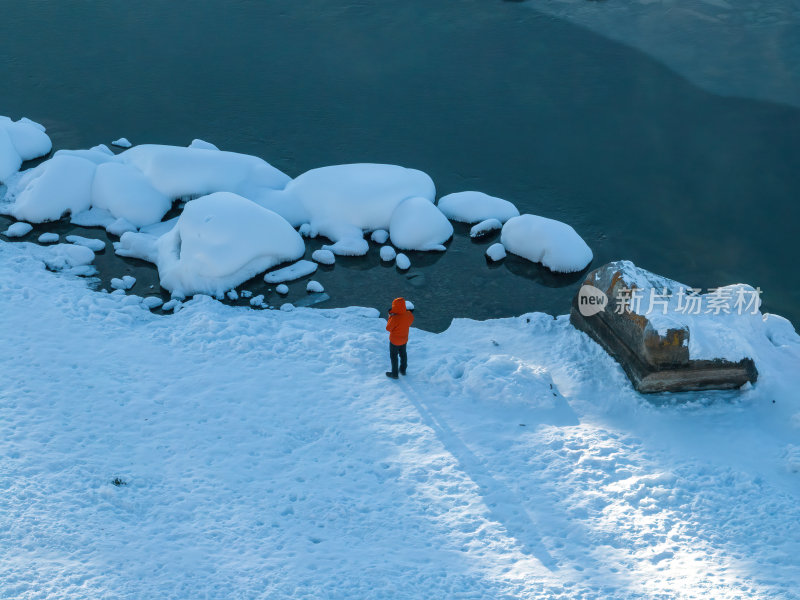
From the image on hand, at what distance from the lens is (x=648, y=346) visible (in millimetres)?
10008

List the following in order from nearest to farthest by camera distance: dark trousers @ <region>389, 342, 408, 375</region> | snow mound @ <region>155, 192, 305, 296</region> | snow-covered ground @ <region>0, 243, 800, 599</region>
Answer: snow-covered ground @ <region>0, 243, 800, 599</region> → dark trousers @ <region>389, 342, 408, 375</region> → snow mound @ <region>155, 192, 305, 296</region>

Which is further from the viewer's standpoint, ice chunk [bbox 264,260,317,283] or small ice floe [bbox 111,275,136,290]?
ice chunk [bbox 264,260,317,283]

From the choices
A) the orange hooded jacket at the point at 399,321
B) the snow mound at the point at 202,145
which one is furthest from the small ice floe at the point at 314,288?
the snow mound at the point at 202,145

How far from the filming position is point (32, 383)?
9898 millimetres

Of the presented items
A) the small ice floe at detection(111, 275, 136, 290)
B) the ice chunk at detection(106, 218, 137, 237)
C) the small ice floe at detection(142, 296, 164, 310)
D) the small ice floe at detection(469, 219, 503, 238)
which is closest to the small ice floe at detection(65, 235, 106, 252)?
the ice chunk at detection(106, 218, 137, 237)

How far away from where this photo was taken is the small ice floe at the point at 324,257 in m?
13.2

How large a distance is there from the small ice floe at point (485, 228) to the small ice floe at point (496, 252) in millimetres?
498

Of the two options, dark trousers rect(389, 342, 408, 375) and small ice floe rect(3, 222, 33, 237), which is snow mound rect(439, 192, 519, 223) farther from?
→ small ice floe rect(3, 222, 33, 237)

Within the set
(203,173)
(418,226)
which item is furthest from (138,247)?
(418,226)

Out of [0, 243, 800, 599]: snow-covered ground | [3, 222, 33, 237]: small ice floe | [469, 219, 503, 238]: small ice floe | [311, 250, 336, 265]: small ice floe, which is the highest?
[469, 219, 503, 238]: small ice floe

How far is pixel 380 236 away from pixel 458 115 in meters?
4.89

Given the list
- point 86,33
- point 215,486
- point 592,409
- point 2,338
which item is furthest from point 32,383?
point 86,33

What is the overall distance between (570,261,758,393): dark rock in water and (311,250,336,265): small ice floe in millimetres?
4389

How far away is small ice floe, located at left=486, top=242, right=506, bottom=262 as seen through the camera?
43.8 feet
